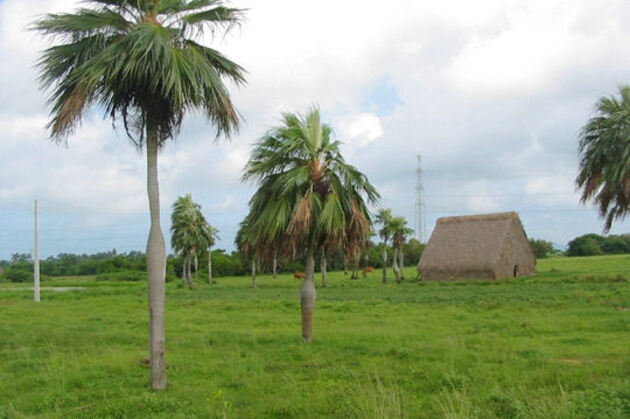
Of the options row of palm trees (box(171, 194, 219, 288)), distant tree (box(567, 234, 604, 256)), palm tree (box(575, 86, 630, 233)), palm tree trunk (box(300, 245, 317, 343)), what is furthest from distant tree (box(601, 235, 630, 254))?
palm tree trunk (box(300, 245, 317, 343))

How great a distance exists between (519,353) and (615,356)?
1.77m

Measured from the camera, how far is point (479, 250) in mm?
44500

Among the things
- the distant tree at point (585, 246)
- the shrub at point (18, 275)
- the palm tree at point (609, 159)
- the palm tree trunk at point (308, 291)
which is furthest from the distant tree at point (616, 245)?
the shrub at point (18, 275)

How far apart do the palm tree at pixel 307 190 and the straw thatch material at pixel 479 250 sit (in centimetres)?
3242

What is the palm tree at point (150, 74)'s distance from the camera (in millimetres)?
8047

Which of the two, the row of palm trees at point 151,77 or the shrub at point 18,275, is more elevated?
the row of palm trees at point 151,77

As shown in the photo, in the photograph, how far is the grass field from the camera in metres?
7.59

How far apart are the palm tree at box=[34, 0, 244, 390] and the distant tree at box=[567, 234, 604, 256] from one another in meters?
88.4

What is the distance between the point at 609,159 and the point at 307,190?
14071 mm

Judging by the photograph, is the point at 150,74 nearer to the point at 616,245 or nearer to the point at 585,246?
the point at 585,246

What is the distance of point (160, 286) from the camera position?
8523 millimetres

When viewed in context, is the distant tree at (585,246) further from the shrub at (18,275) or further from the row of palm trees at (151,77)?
the row of palm trees at (151,77)

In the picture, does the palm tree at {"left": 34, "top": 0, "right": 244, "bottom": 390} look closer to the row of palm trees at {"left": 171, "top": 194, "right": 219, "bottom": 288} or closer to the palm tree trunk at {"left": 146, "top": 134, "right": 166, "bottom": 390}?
the palm tree trunk at {"left": 146, "top": 134, "right": 166, "bottom": 390}

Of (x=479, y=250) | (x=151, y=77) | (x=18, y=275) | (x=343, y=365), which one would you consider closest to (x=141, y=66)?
(x=151, y=77)
